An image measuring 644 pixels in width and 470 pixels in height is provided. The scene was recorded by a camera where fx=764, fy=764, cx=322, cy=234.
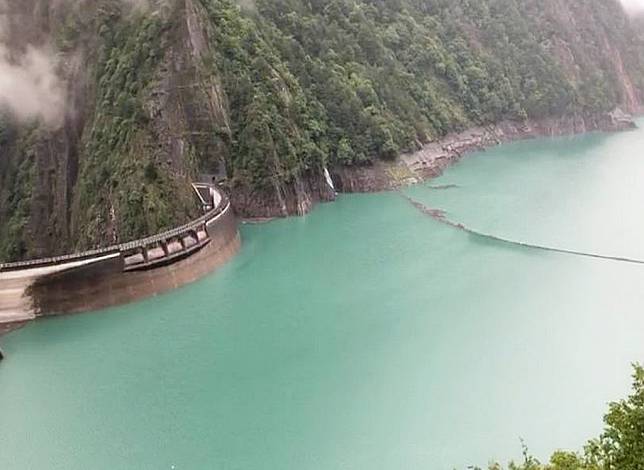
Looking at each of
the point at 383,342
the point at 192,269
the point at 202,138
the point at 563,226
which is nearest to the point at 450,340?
the point at 383,342

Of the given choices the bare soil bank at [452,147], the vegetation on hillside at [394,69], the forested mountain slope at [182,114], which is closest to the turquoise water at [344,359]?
the forested mountain slope at [182,114]

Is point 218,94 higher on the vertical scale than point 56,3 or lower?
lower

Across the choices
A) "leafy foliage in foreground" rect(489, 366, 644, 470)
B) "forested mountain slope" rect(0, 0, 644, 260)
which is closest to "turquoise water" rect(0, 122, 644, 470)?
"forested mountain slope" rect(0, 0, 644, 260)

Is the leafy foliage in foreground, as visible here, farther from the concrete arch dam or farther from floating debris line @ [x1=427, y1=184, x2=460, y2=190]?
floating debris line @ [x1=427, y1=184, x2=460, y2=190]

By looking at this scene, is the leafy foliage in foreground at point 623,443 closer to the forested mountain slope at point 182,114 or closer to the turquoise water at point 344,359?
the turquoise water at point 344,359

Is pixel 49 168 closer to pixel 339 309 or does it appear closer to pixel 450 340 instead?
pixel 339 309

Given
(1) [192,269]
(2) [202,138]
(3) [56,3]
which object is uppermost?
(3) [56,3]

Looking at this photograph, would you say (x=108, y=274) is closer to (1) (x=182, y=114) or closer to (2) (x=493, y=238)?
(1) (x=182, y=114)
